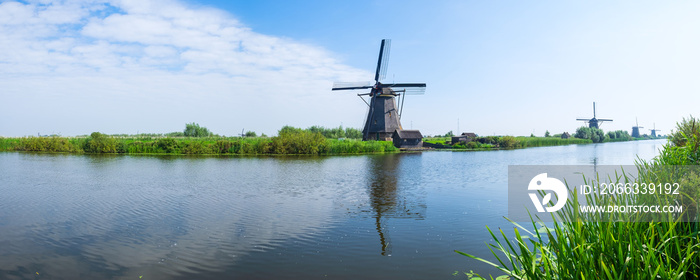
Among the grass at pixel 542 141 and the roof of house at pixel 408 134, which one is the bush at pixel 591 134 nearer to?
the grass at pixel 542 141

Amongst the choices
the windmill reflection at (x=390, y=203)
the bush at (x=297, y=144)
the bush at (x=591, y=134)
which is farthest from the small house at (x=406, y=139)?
the bush at (x=591, y=134)

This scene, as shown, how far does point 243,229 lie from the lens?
952cm

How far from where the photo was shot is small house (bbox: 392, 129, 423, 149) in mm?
52375

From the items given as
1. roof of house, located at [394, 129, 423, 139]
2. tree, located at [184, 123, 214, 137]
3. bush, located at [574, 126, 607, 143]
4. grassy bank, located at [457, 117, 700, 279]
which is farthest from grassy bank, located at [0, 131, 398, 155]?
bush, located at [574, 126, 607, 143]

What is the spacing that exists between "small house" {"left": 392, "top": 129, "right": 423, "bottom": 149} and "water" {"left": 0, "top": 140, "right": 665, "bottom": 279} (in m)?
34.7

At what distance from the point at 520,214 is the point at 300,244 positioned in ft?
22.0

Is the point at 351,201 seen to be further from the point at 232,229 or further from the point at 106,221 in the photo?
the point at 106,221

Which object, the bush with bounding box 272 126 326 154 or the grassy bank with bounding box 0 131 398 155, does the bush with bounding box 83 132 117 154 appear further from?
the bush with bounding box 272 126 326 154

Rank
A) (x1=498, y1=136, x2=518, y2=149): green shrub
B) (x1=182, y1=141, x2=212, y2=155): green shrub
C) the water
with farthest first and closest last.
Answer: (x1=498, y1=136, x2=518, y2=149): green shrub → (x1=182, y1=141, x2=212, y2=155): green shrub → the water

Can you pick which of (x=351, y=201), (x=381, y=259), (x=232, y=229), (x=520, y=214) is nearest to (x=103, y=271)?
(x=232, y=229)

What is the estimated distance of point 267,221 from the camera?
10.3m

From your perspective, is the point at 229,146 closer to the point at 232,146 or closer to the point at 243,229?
the point at 232,146

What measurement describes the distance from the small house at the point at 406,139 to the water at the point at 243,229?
3474 cm

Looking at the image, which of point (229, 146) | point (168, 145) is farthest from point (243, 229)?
point (168, 145)
